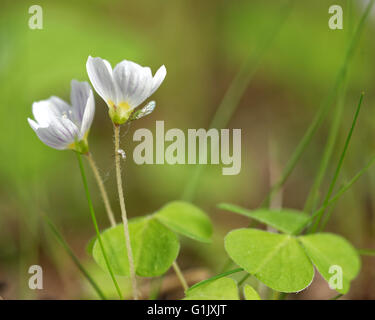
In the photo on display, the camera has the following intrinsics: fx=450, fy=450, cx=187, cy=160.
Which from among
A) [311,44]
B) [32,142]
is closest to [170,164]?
[32,142]

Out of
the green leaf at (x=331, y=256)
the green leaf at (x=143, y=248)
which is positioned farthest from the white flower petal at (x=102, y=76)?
the green leaf at (x=331, y=256)

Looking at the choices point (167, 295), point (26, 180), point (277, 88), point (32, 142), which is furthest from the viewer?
point (277, 88)

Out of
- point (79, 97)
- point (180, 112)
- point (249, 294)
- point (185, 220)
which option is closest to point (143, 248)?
point (185, 220)

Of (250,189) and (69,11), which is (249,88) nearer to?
(250,189)

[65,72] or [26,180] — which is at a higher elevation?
[65,72]

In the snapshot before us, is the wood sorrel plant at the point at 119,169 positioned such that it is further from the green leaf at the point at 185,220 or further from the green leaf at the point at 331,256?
the green leaf at the point at 331,256

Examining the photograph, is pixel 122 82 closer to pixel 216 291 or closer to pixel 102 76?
pixel 102 76
